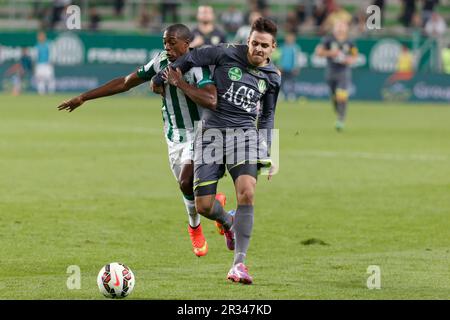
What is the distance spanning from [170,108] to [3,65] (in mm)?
29512

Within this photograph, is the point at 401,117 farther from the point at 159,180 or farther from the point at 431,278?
the point at 431,278

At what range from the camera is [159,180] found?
17203 mm

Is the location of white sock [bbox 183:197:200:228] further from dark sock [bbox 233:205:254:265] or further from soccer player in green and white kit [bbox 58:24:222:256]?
dark sock [bbox 233:205:254:265]

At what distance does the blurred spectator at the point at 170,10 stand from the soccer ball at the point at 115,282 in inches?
1343

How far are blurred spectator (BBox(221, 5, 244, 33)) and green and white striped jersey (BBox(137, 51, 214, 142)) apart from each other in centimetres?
2982

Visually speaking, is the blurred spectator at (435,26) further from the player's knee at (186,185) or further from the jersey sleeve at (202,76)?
the jersey sleeve at (202,76)

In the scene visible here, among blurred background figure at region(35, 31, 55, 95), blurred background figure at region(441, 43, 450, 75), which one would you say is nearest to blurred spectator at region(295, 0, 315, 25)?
blurred background figure at region(441, 43, 450, 75)

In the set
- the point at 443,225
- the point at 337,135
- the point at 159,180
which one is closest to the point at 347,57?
the point at 337,135

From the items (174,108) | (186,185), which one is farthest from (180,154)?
(174,108)

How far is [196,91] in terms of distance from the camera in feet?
31.2

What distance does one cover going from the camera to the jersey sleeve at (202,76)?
9688 mm

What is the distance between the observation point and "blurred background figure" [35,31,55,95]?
38.0 m

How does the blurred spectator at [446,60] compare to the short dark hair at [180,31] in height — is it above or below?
below

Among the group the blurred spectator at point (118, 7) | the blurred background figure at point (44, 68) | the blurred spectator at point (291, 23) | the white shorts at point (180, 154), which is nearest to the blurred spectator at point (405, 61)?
the blurred spectator at point (291, 23)
